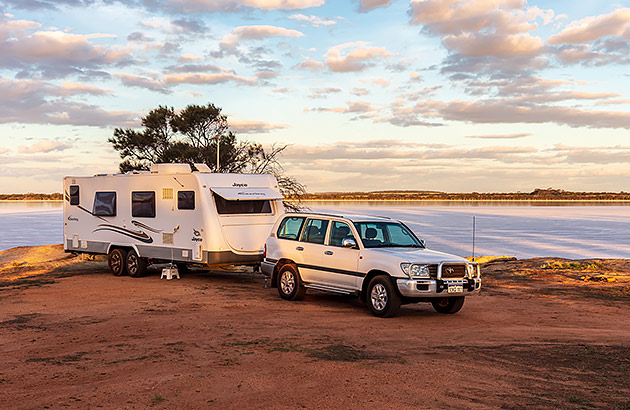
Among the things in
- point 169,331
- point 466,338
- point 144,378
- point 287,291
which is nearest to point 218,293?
point 287,291

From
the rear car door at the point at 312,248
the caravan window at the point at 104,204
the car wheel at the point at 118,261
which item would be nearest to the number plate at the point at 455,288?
the rear car door at the point at 312,248

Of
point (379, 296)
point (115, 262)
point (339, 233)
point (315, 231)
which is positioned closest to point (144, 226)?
point (115, 262)

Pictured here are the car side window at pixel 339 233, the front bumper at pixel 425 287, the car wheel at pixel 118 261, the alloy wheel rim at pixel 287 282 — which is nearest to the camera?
the front bumper at pixel 425 287

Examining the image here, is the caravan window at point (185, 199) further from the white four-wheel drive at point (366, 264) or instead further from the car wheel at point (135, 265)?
the white four-wheel drive at point (366, 264)

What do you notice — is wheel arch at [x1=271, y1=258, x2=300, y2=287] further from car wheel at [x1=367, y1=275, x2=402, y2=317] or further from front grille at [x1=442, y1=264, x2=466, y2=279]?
front grille at [x1=442, y1=264, x2=466, y2=279]

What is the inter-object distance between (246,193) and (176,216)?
1951 millimetres

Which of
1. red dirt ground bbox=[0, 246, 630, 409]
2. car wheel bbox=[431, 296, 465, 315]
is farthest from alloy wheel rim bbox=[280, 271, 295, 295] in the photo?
car wheel bbox=[431, 296, 465, 315]

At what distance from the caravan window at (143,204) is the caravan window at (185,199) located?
1113 millimetres

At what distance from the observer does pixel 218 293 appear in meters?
15.8

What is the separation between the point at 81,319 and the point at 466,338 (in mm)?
6623

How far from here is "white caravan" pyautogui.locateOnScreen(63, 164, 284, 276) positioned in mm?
17219

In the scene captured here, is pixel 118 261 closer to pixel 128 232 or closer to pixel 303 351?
pixel 128 232

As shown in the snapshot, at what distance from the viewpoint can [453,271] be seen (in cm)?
1221

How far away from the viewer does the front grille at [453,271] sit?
12125mm
